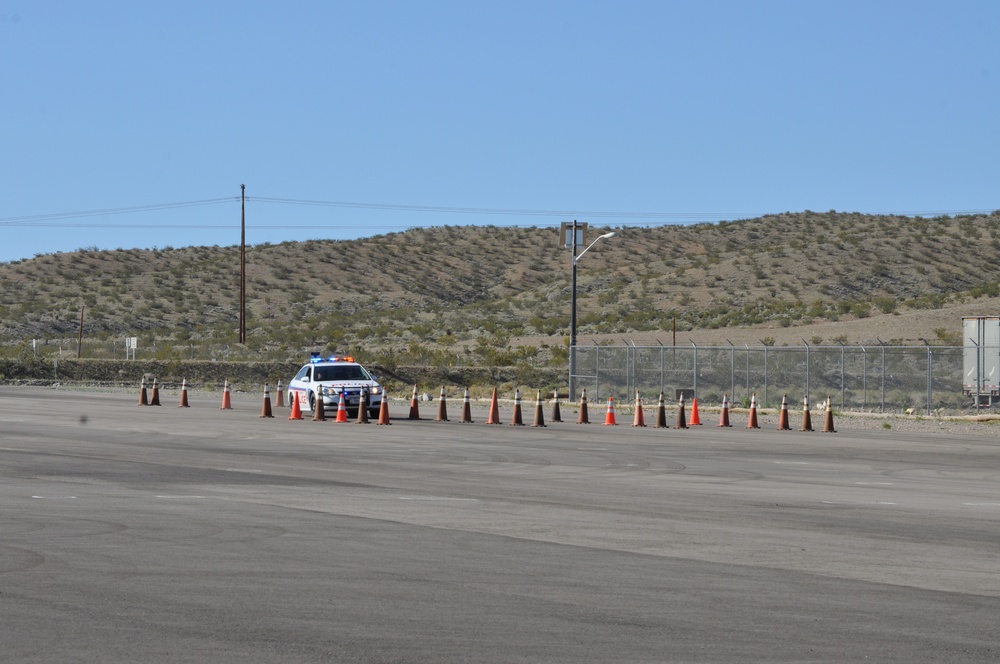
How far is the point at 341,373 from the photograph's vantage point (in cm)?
3428

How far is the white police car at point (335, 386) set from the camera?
33156mm

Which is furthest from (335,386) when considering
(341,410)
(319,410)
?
(341,410)

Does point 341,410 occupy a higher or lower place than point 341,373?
lower

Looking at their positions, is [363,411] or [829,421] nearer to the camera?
[829,421]

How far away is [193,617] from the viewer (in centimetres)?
845

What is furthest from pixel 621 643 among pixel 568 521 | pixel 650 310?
pixel 650 310

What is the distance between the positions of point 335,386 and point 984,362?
1994 cm

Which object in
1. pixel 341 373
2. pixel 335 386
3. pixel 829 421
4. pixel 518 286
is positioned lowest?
pixel 829 421

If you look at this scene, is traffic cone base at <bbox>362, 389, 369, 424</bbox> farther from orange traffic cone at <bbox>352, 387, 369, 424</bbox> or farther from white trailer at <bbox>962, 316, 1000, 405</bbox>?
white trailer at <bbox>962, 316, 1000, 405</bbox>

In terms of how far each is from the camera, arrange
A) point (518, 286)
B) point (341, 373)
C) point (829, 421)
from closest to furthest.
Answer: point (829, 421) < point (341, 373) < point (518, 286)

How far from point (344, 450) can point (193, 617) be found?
1520cm

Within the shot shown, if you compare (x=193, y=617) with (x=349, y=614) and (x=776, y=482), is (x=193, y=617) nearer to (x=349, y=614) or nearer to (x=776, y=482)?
(x=349, y=614)

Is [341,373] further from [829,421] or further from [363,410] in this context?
[829,421]

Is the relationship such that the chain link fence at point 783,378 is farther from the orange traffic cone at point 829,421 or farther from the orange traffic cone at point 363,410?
the orange traffic cone at point 363,410
